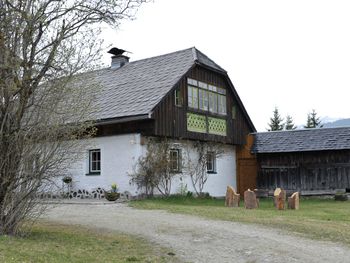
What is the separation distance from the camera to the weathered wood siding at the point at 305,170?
914 inches

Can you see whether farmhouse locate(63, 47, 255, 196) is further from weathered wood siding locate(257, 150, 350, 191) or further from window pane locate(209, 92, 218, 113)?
weathered wood siding locate(257, 150, 350, 191)

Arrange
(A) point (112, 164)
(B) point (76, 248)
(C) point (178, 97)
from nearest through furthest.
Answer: (B) point (76, 248) < (A) point (112, 164) < (C) point (178, 97)

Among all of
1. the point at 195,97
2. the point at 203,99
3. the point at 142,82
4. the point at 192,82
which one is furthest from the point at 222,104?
the point at 142,82

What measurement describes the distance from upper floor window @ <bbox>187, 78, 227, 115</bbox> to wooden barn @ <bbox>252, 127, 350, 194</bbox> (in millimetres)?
3538

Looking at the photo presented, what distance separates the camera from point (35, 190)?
9.30 metres

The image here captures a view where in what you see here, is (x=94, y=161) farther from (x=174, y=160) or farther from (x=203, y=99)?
(x=203, y=99)

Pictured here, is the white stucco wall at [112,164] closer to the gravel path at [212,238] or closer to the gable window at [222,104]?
the gravel path at [212,238]

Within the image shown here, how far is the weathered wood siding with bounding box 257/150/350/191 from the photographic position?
23.2 m

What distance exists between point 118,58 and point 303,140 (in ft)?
34.7

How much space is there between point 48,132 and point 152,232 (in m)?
3.12

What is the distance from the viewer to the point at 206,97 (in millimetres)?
22641

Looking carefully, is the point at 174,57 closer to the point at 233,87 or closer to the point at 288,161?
the point at 233,87

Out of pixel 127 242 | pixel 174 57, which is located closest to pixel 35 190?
pixel 127 242

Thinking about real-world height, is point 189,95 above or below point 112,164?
above
